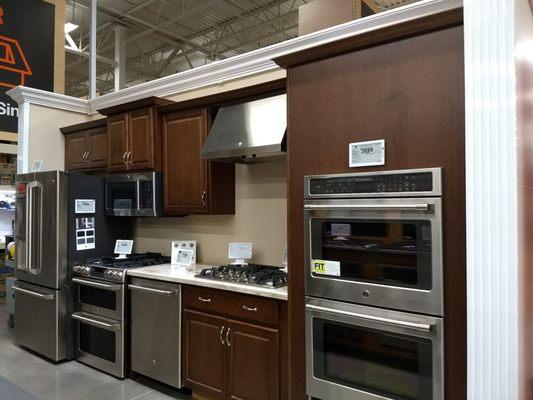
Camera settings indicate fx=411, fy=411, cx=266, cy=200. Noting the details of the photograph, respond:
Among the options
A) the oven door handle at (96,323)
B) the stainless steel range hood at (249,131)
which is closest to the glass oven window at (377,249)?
the stainless steel range hood at (249,131)

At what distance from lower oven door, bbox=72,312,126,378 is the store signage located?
269cm

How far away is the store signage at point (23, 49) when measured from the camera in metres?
4.71

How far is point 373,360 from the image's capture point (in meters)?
2.04

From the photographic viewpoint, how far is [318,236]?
219 centimetres

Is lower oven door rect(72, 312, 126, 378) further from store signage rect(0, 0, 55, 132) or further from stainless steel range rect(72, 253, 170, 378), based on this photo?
store signage rect(0, 0, 55, 132)

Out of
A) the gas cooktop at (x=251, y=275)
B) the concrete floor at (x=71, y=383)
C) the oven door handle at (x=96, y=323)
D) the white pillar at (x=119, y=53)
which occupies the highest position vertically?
the white pillar at (x=119, y=53)

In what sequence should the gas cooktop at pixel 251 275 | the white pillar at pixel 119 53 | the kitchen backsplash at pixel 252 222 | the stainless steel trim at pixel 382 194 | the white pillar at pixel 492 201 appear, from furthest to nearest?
1. the white pillar at pixel 119 53
2. the kitchen backsplash at pixel 252 222
3. the gas cooktop at pixel 251 275
4. the stainless steel trim at pixel 382 194
5. the white pillar at pixel 492 201

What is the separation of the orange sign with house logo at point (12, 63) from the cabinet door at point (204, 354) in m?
3.70

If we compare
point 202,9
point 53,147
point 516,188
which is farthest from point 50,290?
point 202,9

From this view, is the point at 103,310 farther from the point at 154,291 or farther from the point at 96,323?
the point at 154,291

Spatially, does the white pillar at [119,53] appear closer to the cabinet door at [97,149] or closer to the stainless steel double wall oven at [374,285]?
the cabinet door at [97,149]

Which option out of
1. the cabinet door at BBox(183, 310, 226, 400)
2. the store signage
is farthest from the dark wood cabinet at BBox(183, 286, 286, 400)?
the store signage

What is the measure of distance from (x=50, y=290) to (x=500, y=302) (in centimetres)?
367

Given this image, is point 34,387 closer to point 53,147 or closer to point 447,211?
point 53,147
